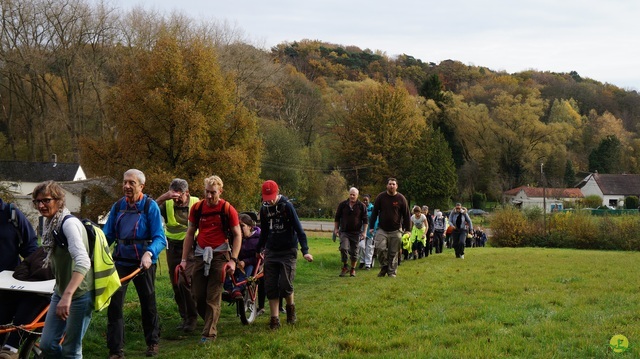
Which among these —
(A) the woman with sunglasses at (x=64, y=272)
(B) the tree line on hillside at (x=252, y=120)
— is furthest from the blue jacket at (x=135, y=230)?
(B) the tree line on hillside at (x=252, y=120)

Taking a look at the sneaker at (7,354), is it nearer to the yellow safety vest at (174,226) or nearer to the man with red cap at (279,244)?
the man with red cap at (279,244)

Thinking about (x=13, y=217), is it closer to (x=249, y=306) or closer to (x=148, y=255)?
(x=148, y=255)

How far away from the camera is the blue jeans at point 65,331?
223 inches

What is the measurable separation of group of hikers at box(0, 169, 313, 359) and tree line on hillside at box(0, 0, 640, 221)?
80.9ft

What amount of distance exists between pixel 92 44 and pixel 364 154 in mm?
31405

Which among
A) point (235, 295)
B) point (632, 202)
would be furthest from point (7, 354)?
point (632, 202)

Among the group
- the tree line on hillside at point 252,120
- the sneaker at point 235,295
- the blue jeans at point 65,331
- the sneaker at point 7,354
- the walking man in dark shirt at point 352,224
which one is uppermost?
the tree line on hillside at point 252,120

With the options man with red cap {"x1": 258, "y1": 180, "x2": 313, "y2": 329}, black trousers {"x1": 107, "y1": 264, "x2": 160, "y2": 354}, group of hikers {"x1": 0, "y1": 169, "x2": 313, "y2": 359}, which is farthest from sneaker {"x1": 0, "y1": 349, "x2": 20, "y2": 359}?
man with red cap {"x1": 258, "y1": 180, "x2": 313, "y2": 329}

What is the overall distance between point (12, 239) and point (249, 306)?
169 inches

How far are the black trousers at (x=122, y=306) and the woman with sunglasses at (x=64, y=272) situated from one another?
1.85 metres

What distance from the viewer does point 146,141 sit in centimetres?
3575

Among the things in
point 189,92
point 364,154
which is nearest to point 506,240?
point 189,92

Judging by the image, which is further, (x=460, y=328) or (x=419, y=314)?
(x=419, y=314)

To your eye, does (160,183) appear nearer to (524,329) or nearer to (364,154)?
(524,329)
